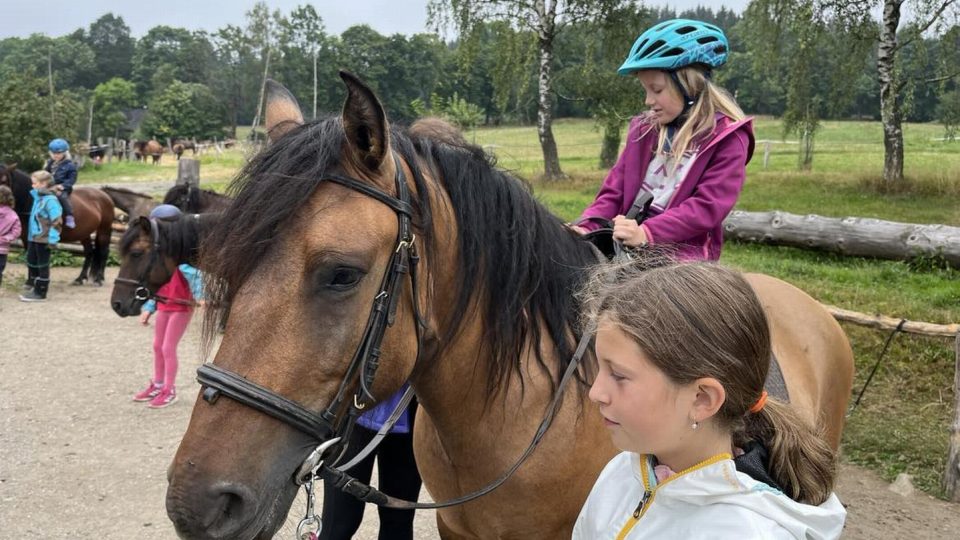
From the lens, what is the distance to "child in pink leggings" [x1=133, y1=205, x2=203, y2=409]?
6.04 meters

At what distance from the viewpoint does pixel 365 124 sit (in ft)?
5.38

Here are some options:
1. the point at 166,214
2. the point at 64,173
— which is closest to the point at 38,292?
the point at 64,173

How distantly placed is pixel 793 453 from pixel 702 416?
23cm

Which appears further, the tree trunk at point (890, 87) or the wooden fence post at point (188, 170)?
the tree trunk at point (890, 87)

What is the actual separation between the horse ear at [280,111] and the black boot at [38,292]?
9.59m

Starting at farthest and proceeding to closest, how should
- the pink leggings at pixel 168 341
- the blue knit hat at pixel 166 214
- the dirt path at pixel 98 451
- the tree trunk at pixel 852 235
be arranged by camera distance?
the tree trunk at pixel 852 235, the blue knit hat at pixel 166 214, the pink leggings at pixel 168 341, the dirt path at pixel 98 451

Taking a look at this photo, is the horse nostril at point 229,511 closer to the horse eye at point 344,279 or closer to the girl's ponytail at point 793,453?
the horse eye at point 344,279

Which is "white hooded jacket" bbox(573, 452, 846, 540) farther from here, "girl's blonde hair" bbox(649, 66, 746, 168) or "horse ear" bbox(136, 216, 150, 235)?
"horse ear" bbox(136, 216, 150, 235)

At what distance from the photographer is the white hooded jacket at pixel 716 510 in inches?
47.0

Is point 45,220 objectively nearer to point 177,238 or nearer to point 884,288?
point 177,238

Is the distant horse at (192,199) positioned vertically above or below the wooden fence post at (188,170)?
below

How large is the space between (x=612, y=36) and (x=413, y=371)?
17.8 meters

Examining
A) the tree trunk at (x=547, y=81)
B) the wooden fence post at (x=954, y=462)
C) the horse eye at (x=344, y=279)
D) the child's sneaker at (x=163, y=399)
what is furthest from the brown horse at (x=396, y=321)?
the tree trunk at (x=547, y=81)

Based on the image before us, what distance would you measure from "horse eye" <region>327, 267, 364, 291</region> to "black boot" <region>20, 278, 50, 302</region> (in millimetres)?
10326
